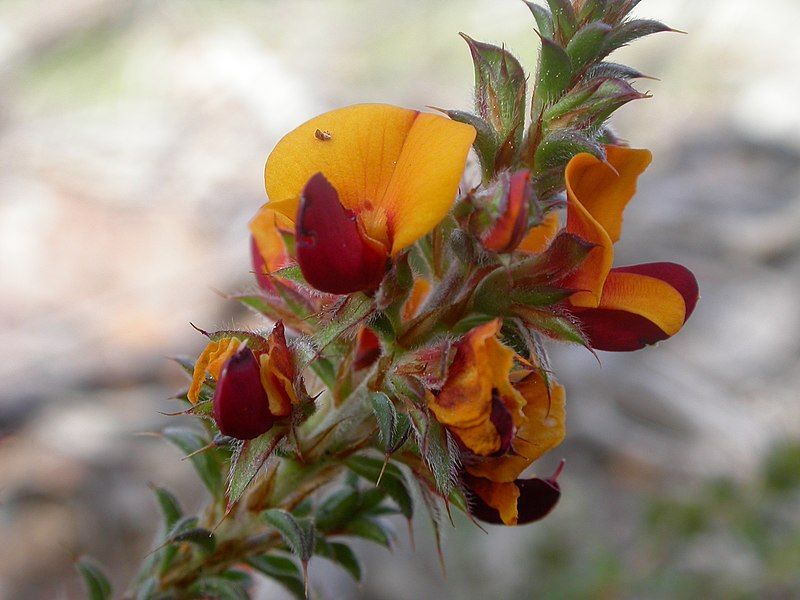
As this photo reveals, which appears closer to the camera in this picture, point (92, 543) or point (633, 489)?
point (92, 543)

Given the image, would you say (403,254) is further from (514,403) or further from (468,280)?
(514,403)

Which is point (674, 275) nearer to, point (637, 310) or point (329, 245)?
point (637, 310)

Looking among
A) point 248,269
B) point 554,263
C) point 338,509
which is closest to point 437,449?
point 554,263

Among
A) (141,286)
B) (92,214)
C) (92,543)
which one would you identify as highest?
(92,214)

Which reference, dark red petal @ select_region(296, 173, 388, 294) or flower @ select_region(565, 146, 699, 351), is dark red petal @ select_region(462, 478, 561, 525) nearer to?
flower @ select_region(565, 146, 699, 351)

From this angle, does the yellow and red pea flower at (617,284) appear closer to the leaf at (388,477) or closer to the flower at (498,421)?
the flower at (498,421)

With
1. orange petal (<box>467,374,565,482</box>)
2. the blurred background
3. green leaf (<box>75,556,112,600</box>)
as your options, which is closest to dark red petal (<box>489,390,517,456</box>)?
orange petal (<box>467,374,565,482</box>)

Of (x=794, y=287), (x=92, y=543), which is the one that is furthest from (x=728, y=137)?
(x=92, y=543)
